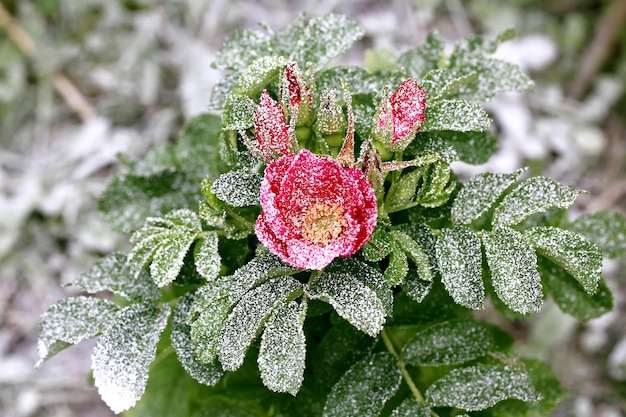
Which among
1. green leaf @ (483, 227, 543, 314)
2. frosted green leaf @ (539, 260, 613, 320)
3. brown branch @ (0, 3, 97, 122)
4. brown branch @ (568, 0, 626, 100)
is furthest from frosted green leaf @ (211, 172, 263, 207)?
brown branch @ (568, 0, 626, 100)

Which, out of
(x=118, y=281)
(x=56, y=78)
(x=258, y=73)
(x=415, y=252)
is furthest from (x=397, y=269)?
(x=56, y=78)

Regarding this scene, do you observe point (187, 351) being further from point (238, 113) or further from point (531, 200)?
point (531, 200)

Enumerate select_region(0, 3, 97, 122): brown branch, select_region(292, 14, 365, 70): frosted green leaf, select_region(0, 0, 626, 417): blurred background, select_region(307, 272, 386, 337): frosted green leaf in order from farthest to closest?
select_region(0, 3, 97, 122): brown branch < select_region(0, 0, 626, 417): blurred background < select_region(292, 14, 365, 70): frosted green leaf < select_region(307, 272, 386, 337): frosted green leaf

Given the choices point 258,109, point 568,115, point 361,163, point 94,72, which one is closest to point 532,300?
point 361,163

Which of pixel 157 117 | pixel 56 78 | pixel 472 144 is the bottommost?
pixel 472 144

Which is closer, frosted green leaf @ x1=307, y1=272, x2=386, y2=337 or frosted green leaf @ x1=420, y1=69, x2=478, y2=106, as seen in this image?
frosted green leaf @ x1=307, y1=272, x2=386, y2=337

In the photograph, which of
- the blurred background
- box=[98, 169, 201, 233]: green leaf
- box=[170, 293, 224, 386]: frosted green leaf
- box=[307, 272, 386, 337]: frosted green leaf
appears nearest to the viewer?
box=[307, 272, 386, 337]: frosted green leaf

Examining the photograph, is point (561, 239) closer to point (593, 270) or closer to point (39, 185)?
point (593, 270)

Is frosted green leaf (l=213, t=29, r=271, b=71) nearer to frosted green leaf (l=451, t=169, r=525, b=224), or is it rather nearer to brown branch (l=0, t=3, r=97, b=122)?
frosted green leaf (l=451, t=169, r=525, b=224)
